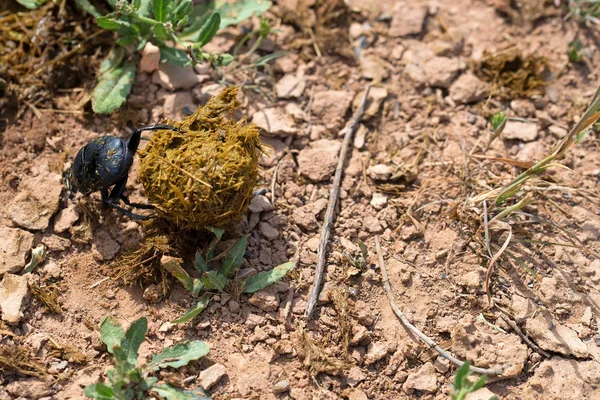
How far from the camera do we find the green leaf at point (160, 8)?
14.3 ft

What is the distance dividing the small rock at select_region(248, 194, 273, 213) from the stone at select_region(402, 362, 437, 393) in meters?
1.53

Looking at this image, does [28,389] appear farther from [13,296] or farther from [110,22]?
[110,22]

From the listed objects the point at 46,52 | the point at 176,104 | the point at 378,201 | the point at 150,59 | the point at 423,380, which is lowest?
the point at 423,380

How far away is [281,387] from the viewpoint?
3.48m

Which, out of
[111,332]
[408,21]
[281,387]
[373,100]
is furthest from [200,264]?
[408,21]

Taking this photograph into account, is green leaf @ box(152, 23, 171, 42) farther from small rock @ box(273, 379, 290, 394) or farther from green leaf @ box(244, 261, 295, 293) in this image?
small rock @ box(273, 379, 290, 394)

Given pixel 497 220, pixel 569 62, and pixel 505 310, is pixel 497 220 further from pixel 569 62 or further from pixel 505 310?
pixel 569 62

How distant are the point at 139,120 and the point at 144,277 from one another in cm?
142

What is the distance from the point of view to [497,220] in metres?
4.09

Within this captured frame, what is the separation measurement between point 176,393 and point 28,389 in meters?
0.92

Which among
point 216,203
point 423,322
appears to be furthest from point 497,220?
point 216,203

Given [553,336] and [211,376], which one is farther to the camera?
[553,336]

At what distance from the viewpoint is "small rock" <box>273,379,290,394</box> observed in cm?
349

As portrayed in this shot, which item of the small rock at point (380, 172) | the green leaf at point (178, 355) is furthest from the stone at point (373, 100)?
the green leaf at point (178, 355)
